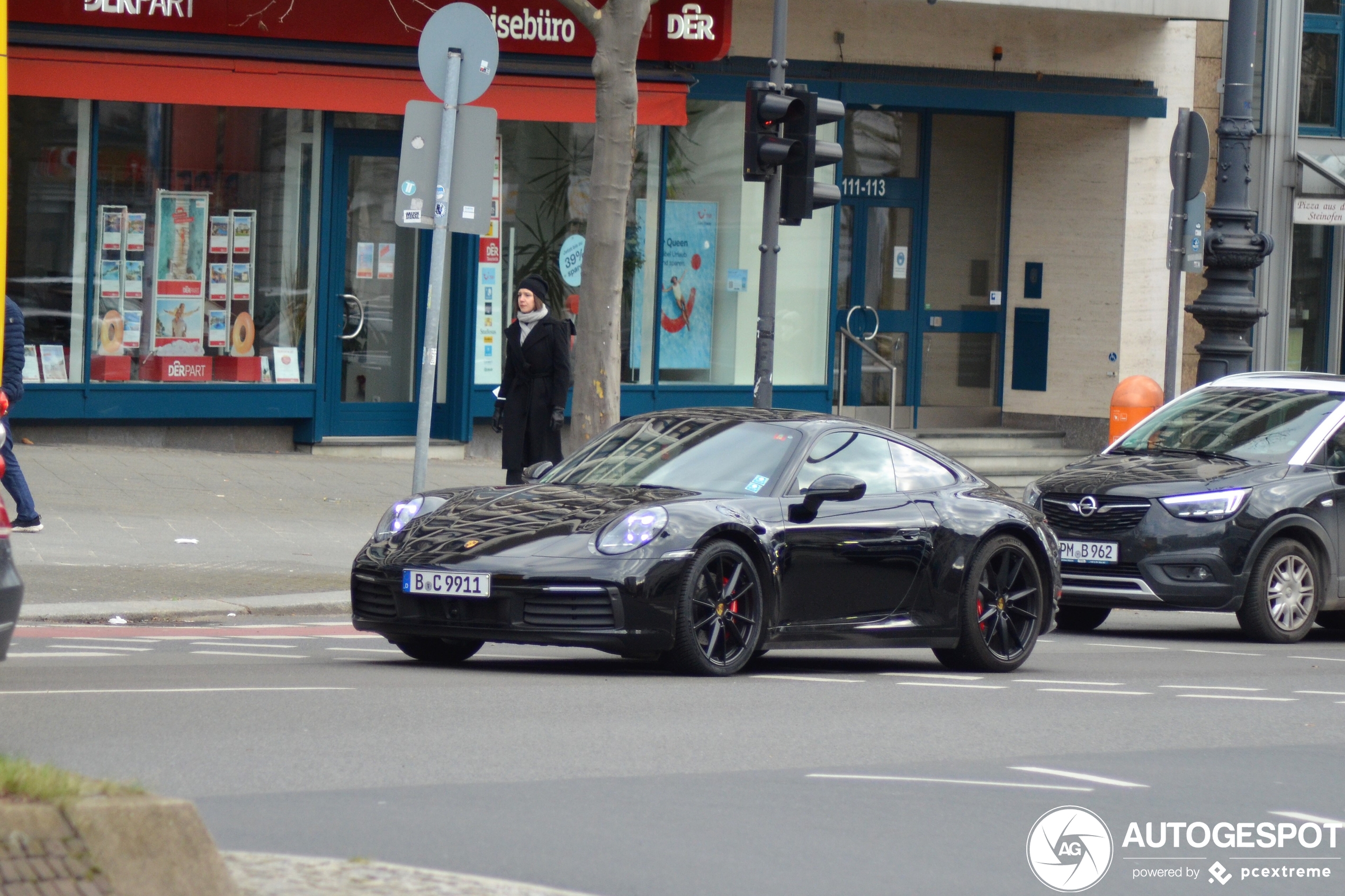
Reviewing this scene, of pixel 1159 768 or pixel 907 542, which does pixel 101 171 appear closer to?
pixel 907 542

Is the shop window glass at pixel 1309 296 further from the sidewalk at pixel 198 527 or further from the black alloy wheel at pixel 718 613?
the black alloy wheel at pixel 718 613

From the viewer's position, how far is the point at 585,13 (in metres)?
14.8

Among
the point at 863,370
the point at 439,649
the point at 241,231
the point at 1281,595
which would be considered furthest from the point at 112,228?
the point at 1281,595

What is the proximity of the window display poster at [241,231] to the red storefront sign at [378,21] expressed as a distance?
176cm

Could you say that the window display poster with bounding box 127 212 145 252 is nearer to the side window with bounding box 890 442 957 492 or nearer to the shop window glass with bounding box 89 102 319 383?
the shop window glass with bounding box 89 102 319 383

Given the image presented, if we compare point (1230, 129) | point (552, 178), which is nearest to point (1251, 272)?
point (1230, 129)

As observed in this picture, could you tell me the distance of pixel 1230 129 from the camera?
55.5ft

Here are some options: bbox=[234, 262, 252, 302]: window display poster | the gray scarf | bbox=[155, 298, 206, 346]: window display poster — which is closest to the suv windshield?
the gray scarf

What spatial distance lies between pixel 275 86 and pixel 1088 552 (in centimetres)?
914

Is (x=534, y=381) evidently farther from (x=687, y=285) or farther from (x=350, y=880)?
(x=350, y=880)

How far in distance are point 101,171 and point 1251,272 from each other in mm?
10282

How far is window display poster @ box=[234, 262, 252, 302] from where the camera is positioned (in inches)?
765

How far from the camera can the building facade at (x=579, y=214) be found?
18.5 m

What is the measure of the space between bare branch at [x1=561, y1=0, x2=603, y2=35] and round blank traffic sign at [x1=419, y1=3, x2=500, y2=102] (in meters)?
2.07
